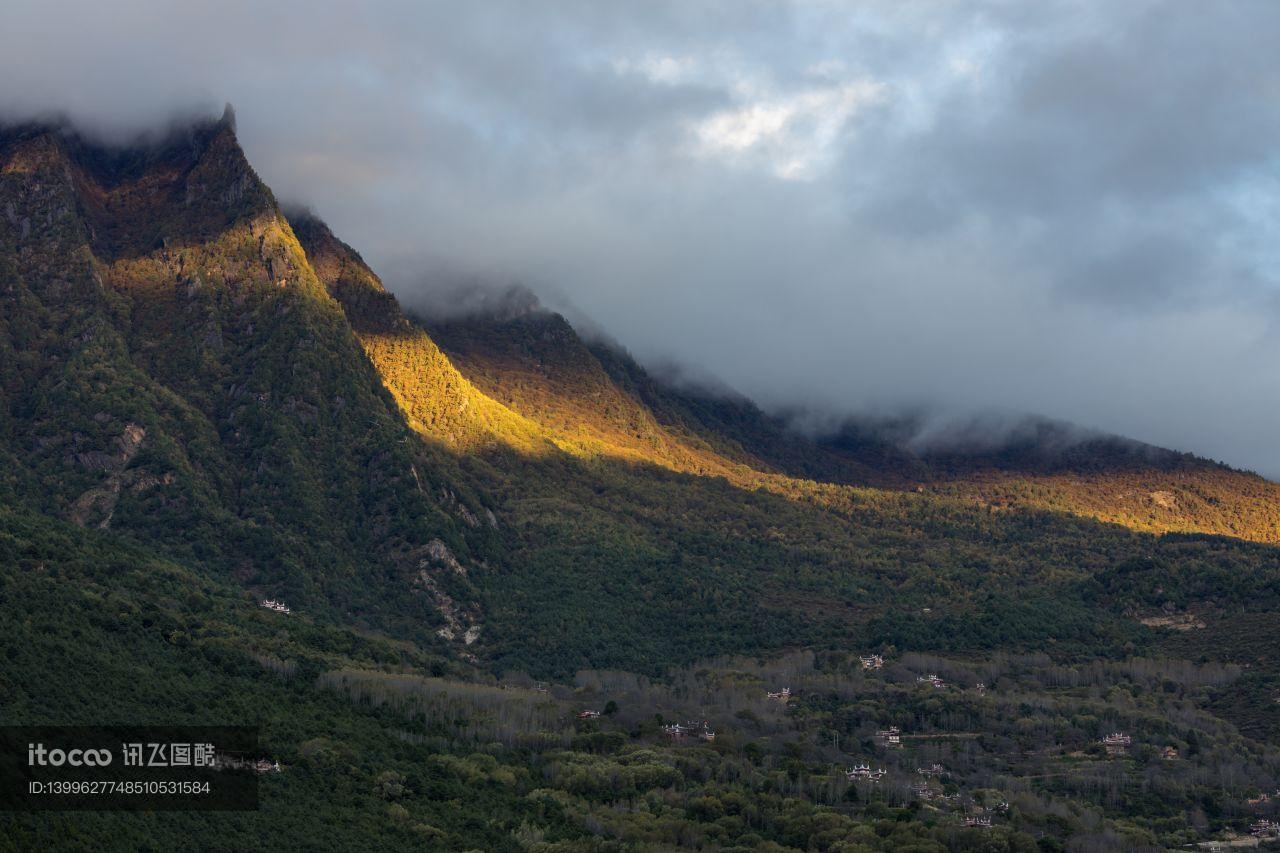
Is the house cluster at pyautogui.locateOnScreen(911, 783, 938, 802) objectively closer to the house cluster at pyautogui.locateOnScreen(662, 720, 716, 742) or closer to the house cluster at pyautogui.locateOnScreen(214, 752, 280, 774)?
the house cluster at pyautogui.locateOnScreen(662, 720, 716, 742)

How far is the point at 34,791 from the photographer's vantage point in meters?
102

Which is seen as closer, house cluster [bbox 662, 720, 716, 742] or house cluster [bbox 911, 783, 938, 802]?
house cluster [bbox 911, 783, 938, 802]

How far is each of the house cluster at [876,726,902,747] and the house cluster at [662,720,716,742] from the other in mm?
20810

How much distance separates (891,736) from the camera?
177750 millimetres

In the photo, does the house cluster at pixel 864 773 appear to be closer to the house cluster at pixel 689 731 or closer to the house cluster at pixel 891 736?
the house cluster at pixel 891 736

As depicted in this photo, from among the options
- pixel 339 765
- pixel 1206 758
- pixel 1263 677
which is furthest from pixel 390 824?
pixel 1263 677

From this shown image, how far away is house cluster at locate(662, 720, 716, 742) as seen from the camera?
168m

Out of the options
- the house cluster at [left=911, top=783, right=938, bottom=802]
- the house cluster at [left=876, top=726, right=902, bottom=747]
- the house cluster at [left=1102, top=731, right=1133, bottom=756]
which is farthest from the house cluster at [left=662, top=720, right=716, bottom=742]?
the house cluster at [left=1102, top=731, right=1133, bottom=756]

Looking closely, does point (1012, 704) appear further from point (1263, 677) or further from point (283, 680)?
point (283, 680)

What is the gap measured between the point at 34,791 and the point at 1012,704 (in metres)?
123

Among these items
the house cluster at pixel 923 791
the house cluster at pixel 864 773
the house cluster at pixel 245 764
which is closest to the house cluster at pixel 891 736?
the house cluster at pixel 864 773

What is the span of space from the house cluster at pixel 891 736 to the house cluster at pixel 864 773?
14761mm

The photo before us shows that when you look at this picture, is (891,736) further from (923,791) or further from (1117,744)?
(923,791)

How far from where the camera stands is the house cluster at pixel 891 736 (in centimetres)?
17512
